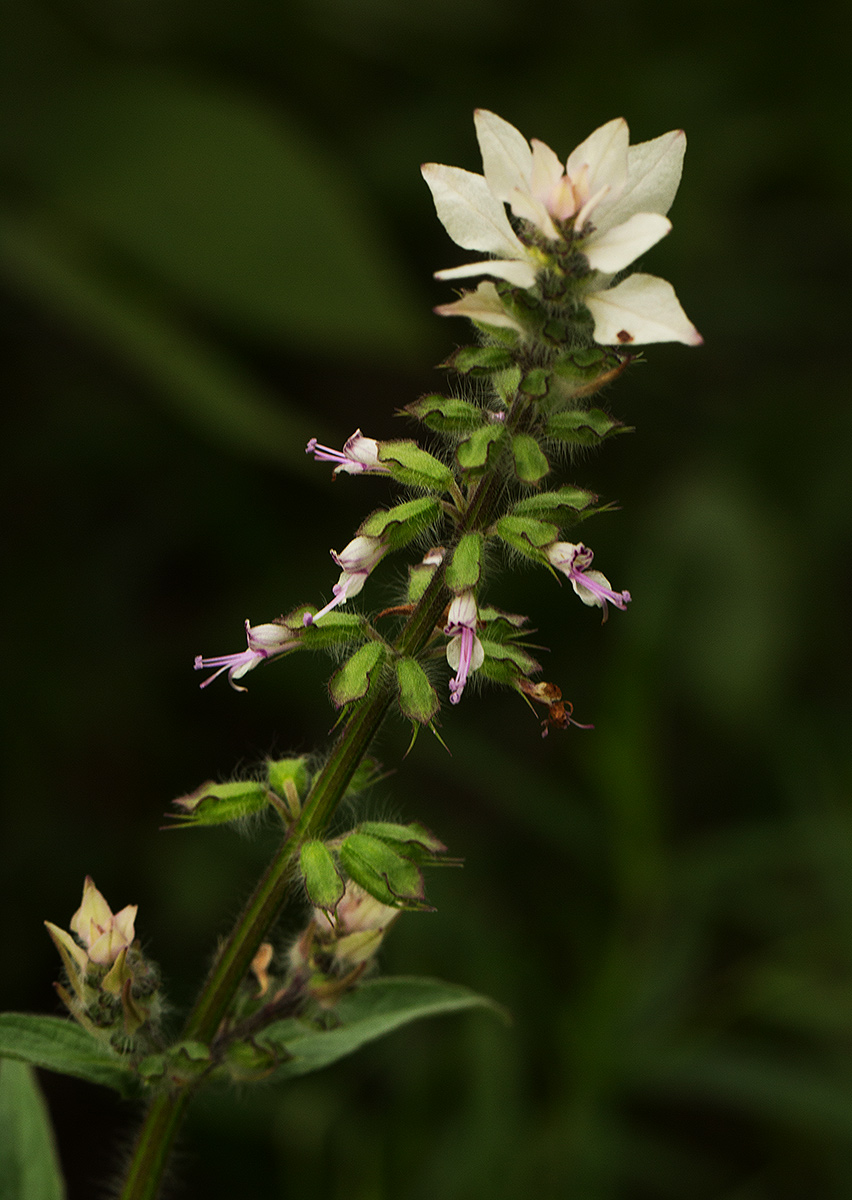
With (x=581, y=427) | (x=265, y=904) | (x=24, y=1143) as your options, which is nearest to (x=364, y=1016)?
(x=265, y=904)

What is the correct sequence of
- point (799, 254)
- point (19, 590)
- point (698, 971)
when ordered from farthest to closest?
1. point (799, 254)
2. point (19, 590)
3. point (698, 971)

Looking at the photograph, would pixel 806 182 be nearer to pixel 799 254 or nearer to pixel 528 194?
pixel 799 254

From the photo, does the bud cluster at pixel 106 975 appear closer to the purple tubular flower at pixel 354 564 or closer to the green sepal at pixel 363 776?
the green sepal at pixel 363 776

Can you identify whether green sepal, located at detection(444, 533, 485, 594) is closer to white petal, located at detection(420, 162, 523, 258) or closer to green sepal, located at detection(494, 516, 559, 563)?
green sepal, located at detection(494, 516, 559, 563)

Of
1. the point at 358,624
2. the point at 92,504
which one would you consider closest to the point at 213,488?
the point at 92,504

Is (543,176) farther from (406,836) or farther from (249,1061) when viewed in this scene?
(249,1061)

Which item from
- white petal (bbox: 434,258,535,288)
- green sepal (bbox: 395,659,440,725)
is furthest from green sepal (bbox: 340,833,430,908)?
white petal (bbox: 434,258,535,288)
